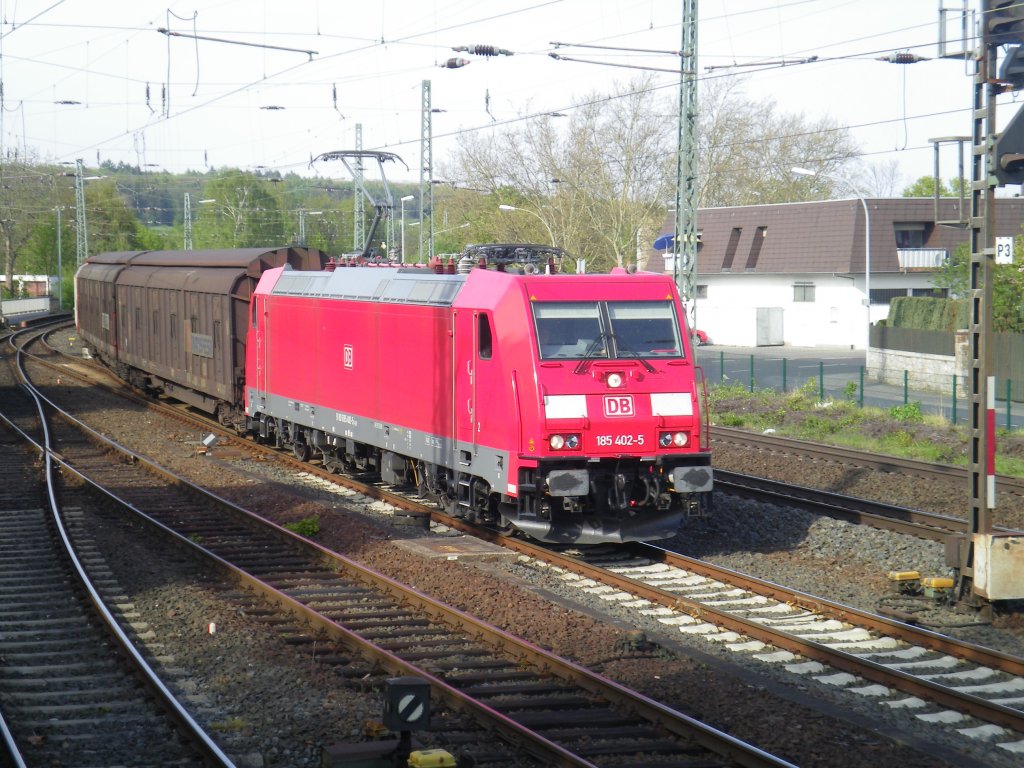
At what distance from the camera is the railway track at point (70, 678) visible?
752 centimetres

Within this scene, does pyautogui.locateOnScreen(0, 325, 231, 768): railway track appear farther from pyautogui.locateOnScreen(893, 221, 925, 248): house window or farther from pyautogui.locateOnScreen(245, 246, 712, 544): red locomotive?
pyautogui.locateOnScreen(893, 221, 925, 248): house window

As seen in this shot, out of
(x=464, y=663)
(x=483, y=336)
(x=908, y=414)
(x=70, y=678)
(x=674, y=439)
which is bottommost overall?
(x=70, y=678)

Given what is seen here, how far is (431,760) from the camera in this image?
667cm

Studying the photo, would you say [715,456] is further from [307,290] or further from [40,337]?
[40,337]

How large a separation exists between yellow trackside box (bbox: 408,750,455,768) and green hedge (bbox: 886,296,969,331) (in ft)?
104

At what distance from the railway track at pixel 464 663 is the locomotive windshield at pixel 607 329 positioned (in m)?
3.12

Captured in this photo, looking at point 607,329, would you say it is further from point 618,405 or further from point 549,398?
point 549,398

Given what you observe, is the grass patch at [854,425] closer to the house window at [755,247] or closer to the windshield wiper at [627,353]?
the windshield wiper at [627,353]

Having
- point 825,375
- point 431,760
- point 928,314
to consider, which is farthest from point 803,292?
point 431,760

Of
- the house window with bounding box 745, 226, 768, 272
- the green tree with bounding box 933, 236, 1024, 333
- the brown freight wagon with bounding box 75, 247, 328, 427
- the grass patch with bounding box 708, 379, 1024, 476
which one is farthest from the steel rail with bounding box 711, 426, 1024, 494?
the house window with bounding box 745, 226, 768, 272

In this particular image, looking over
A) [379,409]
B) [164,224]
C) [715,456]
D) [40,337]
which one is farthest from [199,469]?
[164,224]

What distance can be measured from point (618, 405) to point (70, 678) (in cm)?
608

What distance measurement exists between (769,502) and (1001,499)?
3.37 m

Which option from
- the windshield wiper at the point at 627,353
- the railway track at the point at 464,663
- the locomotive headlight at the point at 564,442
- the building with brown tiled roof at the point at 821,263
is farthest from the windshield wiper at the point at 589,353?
the building with brown tiled roof at the point at 821,263
